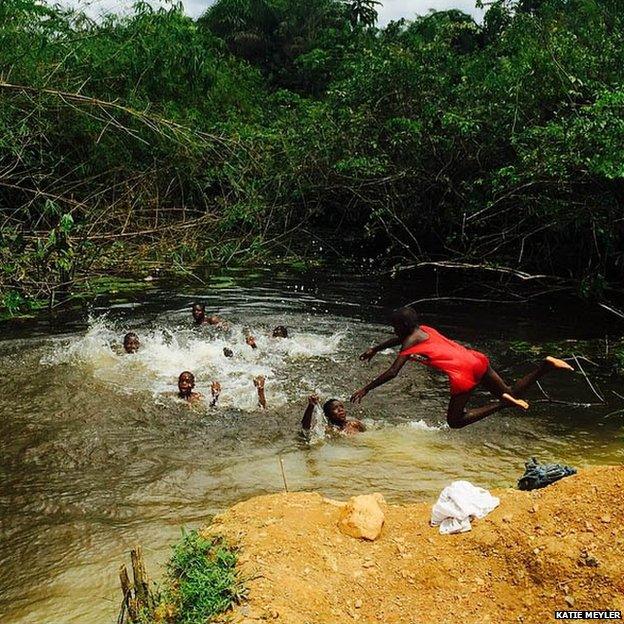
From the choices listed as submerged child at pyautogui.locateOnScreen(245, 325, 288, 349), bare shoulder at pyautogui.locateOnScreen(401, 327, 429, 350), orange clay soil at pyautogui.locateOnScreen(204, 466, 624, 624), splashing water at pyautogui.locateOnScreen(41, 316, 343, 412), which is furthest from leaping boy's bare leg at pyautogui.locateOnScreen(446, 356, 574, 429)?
submerged child at pyautogui.locateOnScreen(245, 325, 288, 349)

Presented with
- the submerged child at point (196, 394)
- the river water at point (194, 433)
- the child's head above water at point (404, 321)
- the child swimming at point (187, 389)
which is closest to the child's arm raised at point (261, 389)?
the submerged child at point (196, 394)

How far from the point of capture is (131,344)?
9.30 metres

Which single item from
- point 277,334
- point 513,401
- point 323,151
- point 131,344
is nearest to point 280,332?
point 277,334

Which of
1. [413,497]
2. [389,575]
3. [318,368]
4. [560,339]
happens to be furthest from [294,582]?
[560,339]

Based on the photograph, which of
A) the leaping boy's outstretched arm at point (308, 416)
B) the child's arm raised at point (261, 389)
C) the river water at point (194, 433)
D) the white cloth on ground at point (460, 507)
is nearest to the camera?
the white cloth on ground at point (460, 507)

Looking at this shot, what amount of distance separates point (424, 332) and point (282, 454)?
2.08 meters

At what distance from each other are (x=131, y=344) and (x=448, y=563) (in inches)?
253

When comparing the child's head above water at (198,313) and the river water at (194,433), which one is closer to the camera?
the river water at (194,433)

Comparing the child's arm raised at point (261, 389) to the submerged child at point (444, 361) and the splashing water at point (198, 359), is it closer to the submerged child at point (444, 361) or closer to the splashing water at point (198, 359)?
the splashing water at point (198, 359)

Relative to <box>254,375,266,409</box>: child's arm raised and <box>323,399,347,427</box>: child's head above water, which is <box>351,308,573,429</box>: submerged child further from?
<box>254,375,266,409</box>: child's arm raised

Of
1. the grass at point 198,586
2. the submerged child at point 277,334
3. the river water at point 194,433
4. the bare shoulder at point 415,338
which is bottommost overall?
the river water at point 194,433

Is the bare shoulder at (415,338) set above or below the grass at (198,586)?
above

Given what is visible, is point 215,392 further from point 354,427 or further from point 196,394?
point 354,427

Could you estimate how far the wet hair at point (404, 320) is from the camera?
557cm
